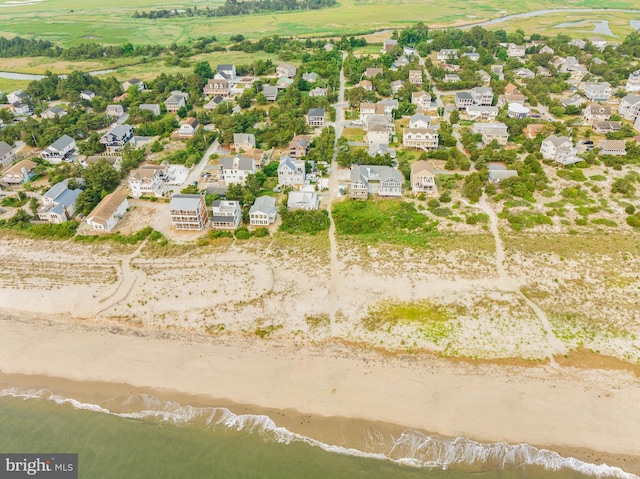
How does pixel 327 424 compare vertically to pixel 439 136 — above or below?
below

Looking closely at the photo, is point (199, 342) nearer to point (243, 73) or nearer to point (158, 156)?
point (158, 156)

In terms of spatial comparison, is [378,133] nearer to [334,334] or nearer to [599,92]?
[334,334]

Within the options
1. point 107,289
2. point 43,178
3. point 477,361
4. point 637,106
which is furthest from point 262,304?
point 637,106

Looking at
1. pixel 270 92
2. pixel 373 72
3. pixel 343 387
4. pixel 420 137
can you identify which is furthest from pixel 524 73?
pixel 343 387

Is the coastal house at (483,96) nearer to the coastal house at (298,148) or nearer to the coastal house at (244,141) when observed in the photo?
the coastal house at (298,148)

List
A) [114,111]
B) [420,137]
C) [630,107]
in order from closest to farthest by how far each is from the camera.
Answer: [420,137], [630,107], [114,111]

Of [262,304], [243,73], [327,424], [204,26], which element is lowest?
[327,424]

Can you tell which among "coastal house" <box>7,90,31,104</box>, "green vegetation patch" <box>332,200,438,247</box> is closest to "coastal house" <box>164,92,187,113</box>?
"coastal house" <box>7,90,31,104</box>
